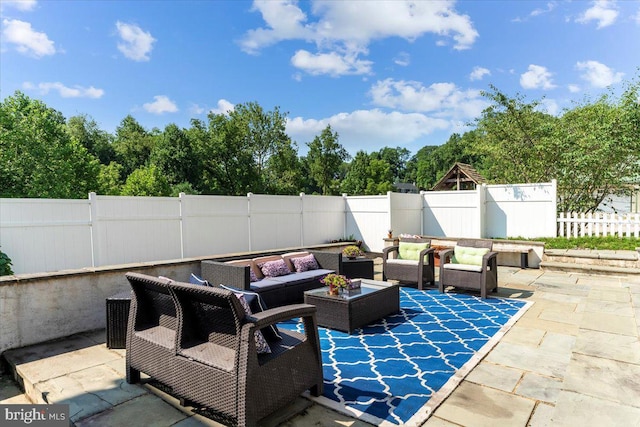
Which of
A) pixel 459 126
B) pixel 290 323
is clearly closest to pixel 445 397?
pixel 290 323

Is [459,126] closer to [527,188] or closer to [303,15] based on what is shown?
[527,188]

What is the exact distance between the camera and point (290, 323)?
4.56 m

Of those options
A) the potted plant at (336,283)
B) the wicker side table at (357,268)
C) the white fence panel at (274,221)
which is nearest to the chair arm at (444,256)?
the wicker side table at (357,268)

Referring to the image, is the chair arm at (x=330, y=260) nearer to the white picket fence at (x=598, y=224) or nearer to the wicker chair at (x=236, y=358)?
the wicker chair at (x=236, y=358)

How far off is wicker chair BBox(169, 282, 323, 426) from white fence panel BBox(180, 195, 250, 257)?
5.27 metres

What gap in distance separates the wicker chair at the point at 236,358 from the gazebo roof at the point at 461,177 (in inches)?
674

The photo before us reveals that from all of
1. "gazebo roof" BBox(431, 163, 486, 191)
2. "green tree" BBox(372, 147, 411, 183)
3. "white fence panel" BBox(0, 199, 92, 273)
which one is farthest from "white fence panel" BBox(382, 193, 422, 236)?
"green tree" BBox(372, 147, 411, 183)

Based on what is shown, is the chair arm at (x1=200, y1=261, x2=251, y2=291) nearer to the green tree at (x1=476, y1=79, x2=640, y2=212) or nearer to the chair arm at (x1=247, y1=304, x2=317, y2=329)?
the chair arm at (x1=247, y1=304, x2=317, y2=329)

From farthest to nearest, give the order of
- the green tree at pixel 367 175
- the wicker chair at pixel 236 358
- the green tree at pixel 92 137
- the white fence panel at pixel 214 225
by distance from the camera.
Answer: the green tree at pixel 367 175, the green tree at pixel 92 137, the white fence panel at pixel 214 225, the wicker chair at pixel 236 358

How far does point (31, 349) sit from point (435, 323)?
440 cm

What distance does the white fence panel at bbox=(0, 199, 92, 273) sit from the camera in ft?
18.0

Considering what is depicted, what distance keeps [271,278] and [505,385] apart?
131 inches

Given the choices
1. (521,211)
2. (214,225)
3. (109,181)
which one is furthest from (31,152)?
(521,211)

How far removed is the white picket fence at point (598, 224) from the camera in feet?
27.6
